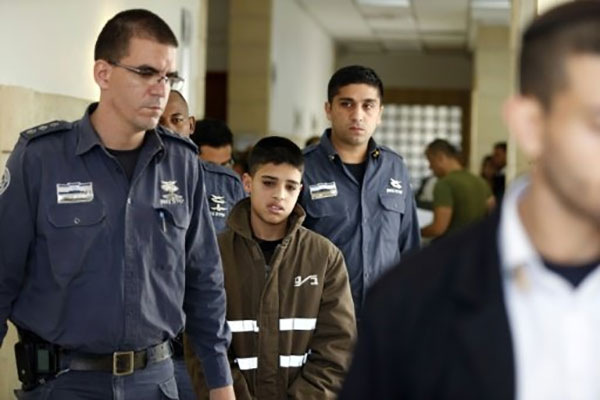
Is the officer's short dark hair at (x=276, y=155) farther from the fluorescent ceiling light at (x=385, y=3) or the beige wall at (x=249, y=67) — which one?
the fluorescent ceiling light at (x=385, y=3)

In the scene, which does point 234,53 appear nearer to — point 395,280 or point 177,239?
point 177,239

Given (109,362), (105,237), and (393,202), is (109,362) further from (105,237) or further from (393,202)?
(393,202)

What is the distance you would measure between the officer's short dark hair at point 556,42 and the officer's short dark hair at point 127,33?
1771 millimetres

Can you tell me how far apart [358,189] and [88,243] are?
1.62 metres

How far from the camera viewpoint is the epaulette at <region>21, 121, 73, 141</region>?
321 cm

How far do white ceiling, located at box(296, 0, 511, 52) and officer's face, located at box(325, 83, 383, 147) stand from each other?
29.9 ft

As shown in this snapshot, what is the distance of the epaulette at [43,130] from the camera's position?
321 centimetres

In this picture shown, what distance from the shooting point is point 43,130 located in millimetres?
3246

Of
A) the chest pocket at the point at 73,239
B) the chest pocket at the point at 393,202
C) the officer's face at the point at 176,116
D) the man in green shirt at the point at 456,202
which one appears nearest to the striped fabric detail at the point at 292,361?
the chest pocket at the point at 393,202

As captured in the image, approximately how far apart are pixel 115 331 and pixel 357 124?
169cm

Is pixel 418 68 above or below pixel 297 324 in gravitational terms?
above

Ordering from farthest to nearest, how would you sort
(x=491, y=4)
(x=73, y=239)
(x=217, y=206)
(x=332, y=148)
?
(x=491, y=4) → (x=217, y=206) → (x=332, y=148) → (x=73, y=239)

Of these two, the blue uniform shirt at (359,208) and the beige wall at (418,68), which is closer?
the blue uniform shirt at (359,208)

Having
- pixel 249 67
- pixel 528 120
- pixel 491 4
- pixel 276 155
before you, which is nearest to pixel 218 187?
pixel 276 155
